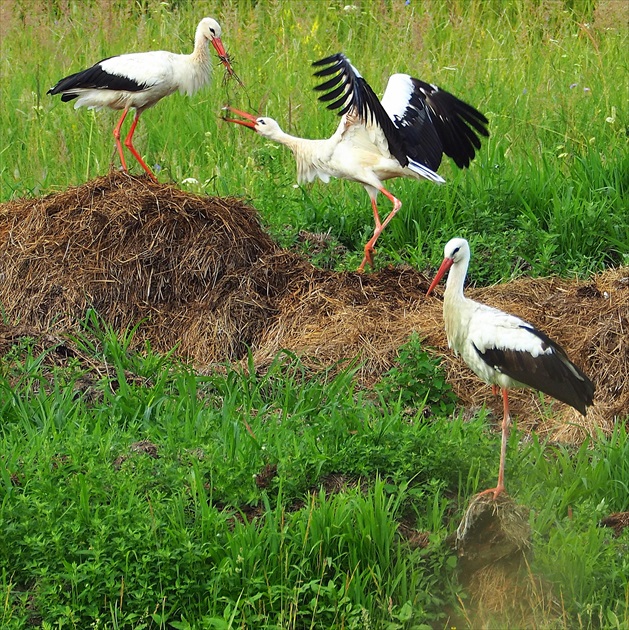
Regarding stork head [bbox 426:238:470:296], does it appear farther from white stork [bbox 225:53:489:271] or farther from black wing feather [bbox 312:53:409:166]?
white stork [bbox 225:53:489:271]

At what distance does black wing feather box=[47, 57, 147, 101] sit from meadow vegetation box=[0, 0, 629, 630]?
2.76 ft

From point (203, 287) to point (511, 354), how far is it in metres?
2.27

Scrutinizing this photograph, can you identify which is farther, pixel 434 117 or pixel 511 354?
pixel 434 117

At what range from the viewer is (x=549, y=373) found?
4262mm

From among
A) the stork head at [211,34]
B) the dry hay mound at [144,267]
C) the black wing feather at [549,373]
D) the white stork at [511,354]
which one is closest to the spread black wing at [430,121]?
the stork head at [211,34]

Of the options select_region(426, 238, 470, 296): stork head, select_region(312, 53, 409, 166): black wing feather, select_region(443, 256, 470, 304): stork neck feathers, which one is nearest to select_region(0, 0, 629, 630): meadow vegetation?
select_region(443, 256, 470, 304): stork neck feathers

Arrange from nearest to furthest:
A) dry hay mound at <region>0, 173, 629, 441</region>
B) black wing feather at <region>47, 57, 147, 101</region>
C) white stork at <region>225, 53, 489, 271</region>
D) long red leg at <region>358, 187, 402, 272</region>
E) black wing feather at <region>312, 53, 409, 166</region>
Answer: dry hay mound at <region>0, 173, 629, 441</region>
black wing feather at <region>312, 53, 409, 166</region>
long red leg at <region>358, 187, 402, 272</region>
white stork at <region>225, 53, 489, 271</region>
black wing feather at <region>47, 57, 147, 101</region>

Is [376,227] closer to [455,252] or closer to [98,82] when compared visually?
[98,82]

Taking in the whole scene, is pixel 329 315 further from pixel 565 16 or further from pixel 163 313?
pixel 565 16

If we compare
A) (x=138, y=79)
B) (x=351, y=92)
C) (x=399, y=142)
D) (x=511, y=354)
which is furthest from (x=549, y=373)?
(x=138, y=79)

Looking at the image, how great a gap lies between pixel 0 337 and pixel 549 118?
466 centimetres

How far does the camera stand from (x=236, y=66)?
9648mm

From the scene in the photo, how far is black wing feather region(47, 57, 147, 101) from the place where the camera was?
6871 millimetres

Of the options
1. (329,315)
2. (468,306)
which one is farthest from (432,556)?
(329,315)
